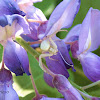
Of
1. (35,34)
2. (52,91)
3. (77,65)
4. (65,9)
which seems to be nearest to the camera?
(65,9)

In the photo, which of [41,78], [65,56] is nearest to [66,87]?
[65,56]

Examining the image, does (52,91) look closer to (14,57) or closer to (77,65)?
(77,65)

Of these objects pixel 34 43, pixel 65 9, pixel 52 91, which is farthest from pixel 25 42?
pixel 52 91

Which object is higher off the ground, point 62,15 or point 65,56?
point 62,15

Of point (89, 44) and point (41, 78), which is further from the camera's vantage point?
point (41, 78)

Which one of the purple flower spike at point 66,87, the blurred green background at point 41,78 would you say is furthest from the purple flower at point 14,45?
the blurred green background at point 41,78

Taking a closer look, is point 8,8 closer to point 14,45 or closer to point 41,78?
point 14,45

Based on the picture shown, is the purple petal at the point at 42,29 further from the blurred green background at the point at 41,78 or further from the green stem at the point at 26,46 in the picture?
the blurred green background at the point at 41,78
